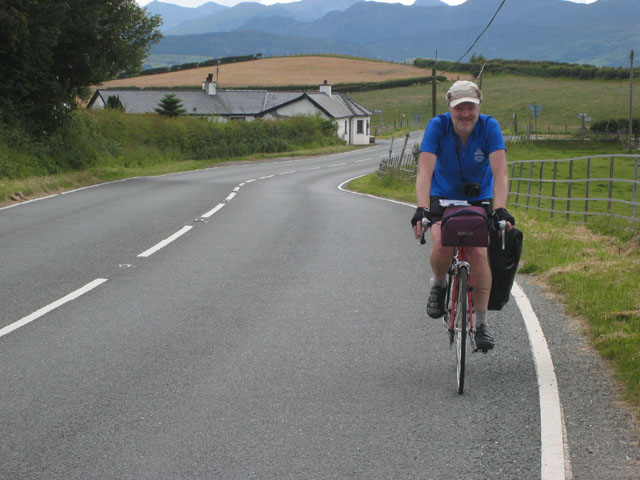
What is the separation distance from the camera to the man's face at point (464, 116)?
16.8 ft

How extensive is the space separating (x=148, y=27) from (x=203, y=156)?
1867 cm

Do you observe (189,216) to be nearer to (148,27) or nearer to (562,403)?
(562,403)

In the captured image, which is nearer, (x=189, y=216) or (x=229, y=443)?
(x=229, y=443)

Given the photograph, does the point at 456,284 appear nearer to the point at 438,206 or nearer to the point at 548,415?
the point at 438,206

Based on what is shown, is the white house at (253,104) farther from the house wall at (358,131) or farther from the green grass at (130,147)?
the green grass at (130,147)

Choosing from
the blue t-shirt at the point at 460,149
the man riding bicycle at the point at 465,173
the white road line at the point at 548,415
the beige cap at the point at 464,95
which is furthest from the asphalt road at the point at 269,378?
the beige cap at the point at 464,95

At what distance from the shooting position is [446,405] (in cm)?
470

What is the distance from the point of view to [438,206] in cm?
518

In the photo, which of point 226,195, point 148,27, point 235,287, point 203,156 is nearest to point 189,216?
point 226,195

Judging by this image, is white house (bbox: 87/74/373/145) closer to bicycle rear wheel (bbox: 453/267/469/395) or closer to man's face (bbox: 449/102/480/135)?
man's face (bbox: 449/102/480/135)

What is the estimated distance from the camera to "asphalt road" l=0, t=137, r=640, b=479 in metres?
3.89

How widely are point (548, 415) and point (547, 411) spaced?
0.08 metres

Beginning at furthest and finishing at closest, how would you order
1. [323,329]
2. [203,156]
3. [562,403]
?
[203,156] → [323,329] → [562,403]

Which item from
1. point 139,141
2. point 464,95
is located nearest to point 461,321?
point 464,95
